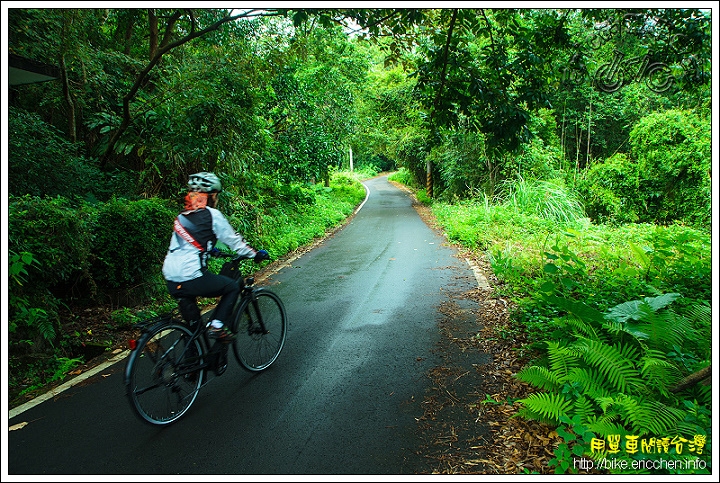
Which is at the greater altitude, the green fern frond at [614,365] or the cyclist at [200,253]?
the cyclist at [200,253]

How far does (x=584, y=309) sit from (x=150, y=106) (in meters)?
8.23

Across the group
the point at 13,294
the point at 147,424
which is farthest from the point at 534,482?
the point at 13,294

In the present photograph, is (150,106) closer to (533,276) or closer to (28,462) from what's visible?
(28,462)

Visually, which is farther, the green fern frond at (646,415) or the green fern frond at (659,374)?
the green fern frond at (659,374)

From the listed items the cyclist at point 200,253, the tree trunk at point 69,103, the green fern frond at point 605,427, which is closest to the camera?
the green fern frond at point 605,427

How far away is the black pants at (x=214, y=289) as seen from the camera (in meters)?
3.80

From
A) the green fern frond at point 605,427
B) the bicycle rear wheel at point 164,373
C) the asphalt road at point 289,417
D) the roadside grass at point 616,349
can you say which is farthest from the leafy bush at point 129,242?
the green fern frond at point 605,427

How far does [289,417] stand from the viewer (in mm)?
3621

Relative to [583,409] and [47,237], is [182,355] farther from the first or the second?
[583,409]

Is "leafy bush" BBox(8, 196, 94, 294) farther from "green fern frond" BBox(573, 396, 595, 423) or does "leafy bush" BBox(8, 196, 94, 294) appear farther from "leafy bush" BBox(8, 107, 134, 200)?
"green fern frond" BBox(573, 396, 595, 423)

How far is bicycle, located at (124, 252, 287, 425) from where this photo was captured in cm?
347

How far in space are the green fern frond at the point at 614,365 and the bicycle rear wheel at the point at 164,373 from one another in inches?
132

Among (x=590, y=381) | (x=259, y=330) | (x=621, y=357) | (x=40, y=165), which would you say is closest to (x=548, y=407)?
(x=590, y=381)

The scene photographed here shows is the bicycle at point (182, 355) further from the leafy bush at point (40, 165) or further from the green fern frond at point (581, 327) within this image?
the leafy bush at point (40, 165)
